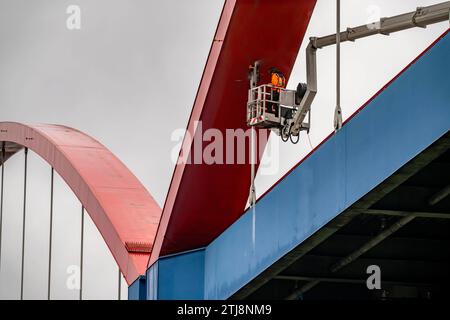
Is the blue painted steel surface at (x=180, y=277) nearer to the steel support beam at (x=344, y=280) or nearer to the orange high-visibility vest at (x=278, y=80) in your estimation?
the steel support beam at (x=344, y=280)

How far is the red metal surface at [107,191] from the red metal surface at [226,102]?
148 inches

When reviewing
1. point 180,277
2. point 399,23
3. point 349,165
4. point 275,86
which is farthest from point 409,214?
point 180,277

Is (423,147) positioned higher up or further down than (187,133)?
further down

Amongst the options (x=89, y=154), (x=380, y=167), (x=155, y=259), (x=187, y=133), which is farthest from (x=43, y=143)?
(x=380, y=167)

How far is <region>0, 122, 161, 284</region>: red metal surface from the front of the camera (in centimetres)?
4162

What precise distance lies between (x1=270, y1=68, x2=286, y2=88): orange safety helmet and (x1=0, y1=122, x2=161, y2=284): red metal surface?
8862mm

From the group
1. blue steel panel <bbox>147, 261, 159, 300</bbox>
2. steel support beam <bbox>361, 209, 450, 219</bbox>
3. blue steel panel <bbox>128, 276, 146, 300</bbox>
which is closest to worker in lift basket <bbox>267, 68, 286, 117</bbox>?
steel support beam <bbox>361, 209, 450, 219</bbox>

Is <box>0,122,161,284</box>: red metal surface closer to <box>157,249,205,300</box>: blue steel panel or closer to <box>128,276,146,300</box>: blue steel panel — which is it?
<box>128,276,146,300</box>: blue steel panel

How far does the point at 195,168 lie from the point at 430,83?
41.0ft

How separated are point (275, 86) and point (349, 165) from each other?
7033 mm

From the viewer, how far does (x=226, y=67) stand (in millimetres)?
32812

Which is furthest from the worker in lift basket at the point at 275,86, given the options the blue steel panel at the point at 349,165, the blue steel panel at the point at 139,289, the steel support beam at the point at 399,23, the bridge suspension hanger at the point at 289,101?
the blue steel panel at the point at 139,289
